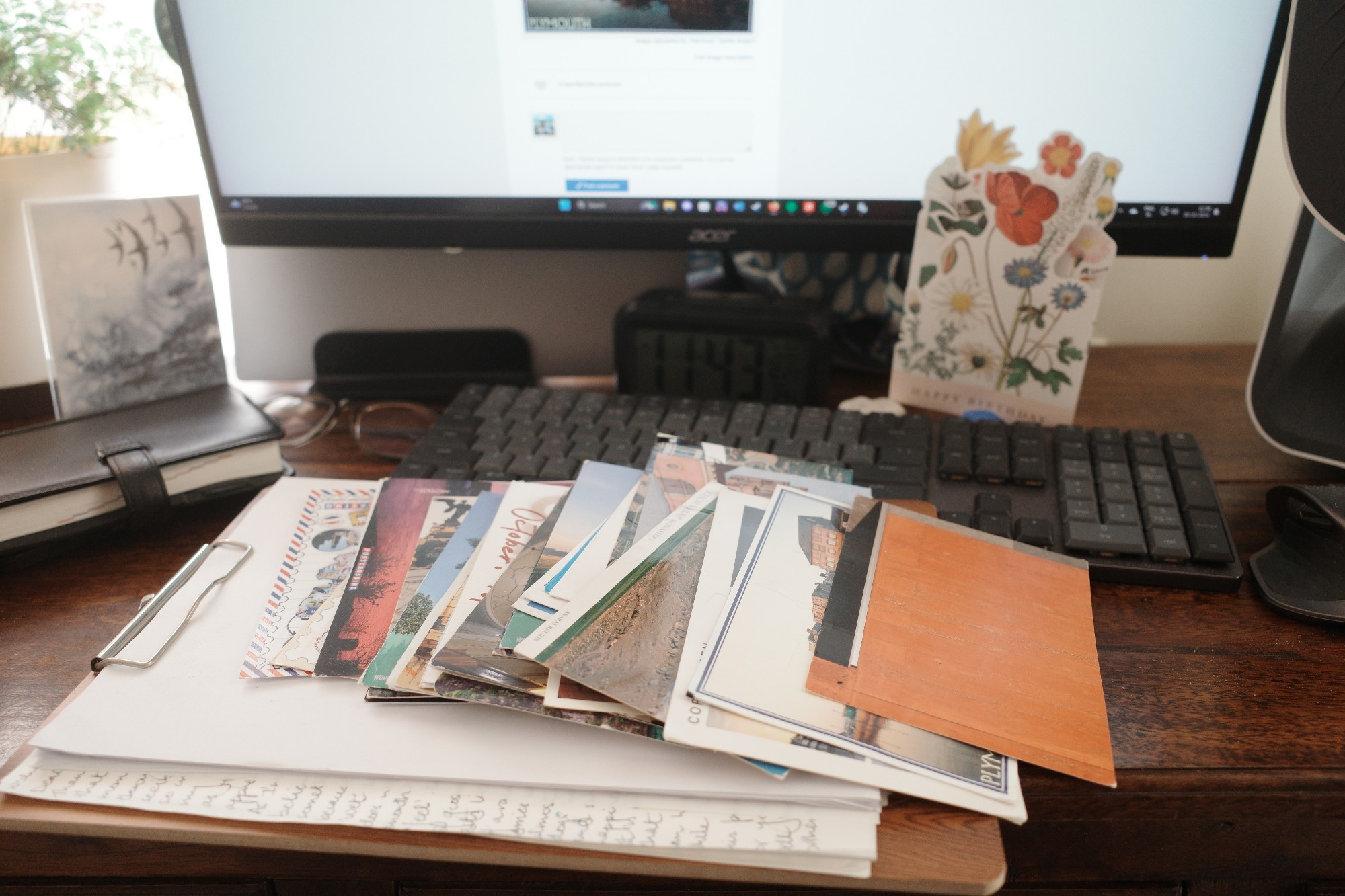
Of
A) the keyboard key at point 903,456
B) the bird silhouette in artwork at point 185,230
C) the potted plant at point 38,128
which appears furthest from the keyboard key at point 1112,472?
the potted plant at point 38,128

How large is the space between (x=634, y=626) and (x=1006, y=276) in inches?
16.8

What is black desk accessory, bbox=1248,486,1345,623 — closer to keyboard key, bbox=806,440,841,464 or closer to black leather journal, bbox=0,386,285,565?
keyboard key, bbox=806,440,841,464

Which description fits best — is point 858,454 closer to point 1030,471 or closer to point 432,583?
point 1030,471

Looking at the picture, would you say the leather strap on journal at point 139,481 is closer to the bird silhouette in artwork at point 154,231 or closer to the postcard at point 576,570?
the bird silhouette in artwork at point 154,231

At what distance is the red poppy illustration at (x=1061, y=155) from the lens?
61 cm

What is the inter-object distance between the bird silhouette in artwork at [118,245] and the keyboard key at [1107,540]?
26.5 inches

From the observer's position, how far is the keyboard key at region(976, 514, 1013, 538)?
1.68 ft

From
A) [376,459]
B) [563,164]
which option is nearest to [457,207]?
[563,164]

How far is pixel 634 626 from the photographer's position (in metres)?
0.40

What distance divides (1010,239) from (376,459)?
1.66ft

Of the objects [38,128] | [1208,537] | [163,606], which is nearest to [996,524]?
[1208,537]

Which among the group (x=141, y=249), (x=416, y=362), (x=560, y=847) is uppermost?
(x=141, y=249)

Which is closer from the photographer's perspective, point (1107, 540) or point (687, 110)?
point (1107, 540)

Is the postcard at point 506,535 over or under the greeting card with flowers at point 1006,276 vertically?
under
